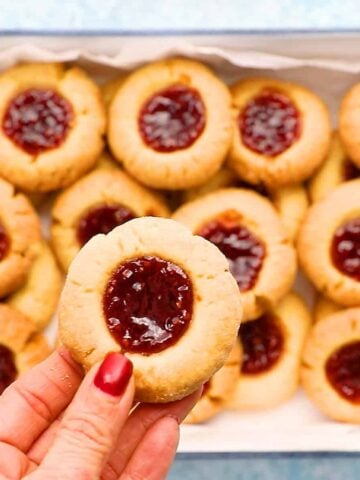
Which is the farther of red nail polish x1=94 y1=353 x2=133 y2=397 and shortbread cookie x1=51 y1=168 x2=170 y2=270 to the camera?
shortbread cookie x1=51 y1=168 x2=170 y2=270

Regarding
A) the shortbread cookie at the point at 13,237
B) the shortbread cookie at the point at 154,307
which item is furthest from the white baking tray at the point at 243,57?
the shortbread cookie at the point at 154,307

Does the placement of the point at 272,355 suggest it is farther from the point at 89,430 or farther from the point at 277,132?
the point at 89,430

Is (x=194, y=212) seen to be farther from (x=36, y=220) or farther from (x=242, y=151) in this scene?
(x=36, y=220)

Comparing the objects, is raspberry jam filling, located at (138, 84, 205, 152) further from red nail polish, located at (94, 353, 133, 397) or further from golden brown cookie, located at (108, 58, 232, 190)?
red nail polish, located at (94, 353, 133, 397)

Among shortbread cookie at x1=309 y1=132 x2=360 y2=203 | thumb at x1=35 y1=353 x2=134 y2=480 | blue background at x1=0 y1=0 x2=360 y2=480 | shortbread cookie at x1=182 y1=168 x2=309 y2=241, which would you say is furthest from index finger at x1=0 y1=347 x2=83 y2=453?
blue background at x1=0 y1=0 x2=360 y2=480

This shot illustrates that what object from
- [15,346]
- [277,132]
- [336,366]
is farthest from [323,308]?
[15,346]

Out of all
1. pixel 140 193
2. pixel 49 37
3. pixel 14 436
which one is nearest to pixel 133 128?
pixel 140 193

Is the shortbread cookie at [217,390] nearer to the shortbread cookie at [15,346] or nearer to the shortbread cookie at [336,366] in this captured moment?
the shortbread cookie at [336,366]
